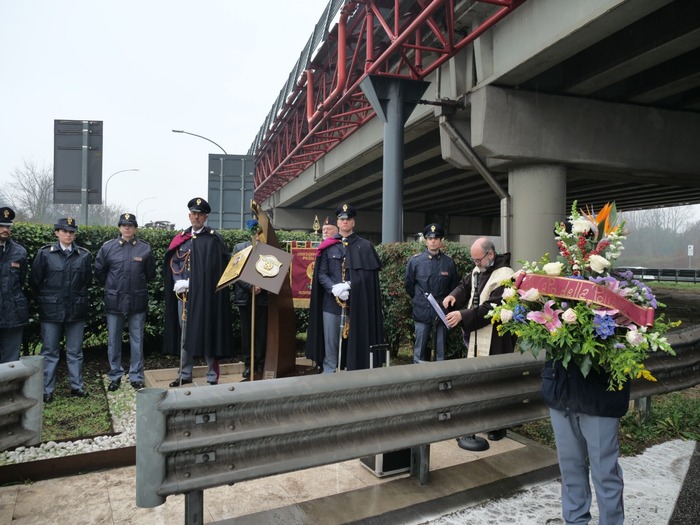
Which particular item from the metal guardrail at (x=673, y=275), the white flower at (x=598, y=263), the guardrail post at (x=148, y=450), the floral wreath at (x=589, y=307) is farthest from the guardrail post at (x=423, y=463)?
the metal guardrail at (x=673, y=275)

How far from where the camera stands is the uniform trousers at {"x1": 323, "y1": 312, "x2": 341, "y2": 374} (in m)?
5.89

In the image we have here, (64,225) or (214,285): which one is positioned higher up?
(64,225)

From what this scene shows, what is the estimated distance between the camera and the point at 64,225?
607 cm

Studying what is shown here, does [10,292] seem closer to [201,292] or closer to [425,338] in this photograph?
[201,292]

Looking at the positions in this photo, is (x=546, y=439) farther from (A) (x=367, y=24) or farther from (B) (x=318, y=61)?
(B) (x=318, y=61)

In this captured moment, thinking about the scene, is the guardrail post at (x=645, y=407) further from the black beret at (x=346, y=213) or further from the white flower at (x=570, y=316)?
the black beret at (x=346, y=213)

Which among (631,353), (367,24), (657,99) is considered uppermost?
(367,24)

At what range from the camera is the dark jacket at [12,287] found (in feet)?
18.2

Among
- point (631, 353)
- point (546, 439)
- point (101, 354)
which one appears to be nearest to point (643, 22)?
point (546, 439)

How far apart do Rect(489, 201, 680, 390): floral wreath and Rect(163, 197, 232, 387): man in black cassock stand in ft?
14.0

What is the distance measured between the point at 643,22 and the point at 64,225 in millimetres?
9655

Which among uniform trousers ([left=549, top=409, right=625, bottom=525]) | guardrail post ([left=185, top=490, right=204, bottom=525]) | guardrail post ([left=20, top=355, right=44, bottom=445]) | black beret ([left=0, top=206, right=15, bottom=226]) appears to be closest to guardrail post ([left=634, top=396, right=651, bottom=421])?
uniform trousers ([left=549, top=409, right=625, bottom=525])

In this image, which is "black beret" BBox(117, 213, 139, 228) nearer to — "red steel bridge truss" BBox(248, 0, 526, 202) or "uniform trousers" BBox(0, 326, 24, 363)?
"uniform trousers" BBox(0, 326, 24, 363)

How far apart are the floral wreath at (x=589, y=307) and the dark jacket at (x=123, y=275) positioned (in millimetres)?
4956
